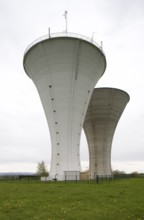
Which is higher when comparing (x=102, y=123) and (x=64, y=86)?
(x=102, y=123)

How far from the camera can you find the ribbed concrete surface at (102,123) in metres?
55.9

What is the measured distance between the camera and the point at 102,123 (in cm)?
5784

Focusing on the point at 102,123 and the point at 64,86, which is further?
the point at 102,123

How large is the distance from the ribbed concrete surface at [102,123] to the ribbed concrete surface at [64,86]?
2090 centimetres

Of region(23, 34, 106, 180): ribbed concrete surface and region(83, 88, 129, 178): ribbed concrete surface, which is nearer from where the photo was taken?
region(23, 34, 106, 180): ribbed concrete surface

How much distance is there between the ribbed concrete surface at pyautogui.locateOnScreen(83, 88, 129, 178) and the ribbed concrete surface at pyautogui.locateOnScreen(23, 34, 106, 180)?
2090 centimetres

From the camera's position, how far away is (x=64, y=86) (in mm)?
34125

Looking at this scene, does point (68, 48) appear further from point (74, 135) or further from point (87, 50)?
point (74, 135)

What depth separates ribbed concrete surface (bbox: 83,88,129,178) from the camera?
5594cm

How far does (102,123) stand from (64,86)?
25385mm

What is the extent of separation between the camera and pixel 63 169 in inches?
1337

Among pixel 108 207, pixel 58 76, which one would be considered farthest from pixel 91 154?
pixel 108 207

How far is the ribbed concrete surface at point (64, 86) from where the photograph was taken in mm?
33438

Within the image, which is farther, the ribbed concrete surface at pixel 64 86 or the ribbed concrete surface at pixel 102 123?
the ribbed concrete surface at pixel 102 123
